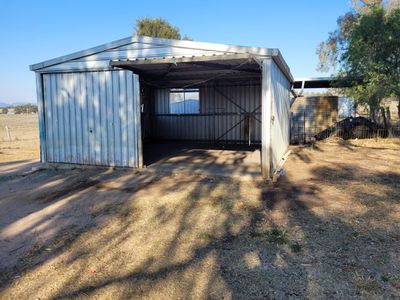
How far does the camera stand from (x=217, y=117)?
15.8 meters

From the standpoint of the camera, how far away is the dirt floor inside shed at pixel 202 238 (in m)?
3.17

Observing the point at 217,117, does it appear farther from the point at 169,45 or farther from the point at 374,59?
the point at 169,45

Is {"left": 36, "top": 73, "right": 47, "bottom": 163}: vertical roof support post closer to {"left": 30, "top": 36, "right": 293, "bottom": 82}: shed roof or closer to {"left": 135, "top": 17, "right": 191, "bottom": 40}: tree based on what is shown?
{"left": 30, "top": 36, "right": 293, "bottom": 82}: shed roof

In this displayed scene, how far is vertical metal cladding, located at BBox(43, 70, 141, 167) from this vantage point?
28.2ft

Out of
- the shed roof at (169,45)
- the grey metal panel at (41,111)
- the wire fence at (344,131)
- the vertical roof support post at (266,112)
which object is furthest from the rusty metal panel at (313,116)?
the grey metal panel at (41,111)

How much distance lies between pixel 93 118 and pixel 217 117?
7.81 metres

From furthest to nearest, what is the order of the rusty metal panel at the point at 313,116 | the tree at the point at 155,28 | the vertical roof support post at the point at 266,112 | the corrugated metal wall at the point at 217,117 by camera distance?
the tree at the point at 155,28 → the rusty metal panel at the point at 313,116 → the corrugated metal wall at the point at 217,117 → the vertical roof support post at the point at 266,112

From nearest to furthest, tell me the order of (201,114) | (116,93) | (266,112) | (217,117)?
(266,112)
(116,93)
(217,117)
(201,114)

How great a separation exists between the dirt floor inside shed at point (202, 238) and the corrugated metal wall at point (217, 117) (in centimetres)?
781

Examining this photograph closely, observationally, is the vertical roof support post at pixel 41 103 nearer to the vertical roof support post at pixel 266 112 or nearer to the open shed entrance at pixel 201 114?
the open shed entrance at pixel 201 114

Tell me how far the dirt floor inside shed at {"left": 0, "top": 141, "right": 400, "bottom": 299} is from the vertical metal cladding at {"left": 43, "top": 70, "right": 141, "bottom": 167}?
4.83 feet

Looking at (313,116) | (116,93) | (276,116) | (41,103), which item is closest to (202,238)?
(276,116)

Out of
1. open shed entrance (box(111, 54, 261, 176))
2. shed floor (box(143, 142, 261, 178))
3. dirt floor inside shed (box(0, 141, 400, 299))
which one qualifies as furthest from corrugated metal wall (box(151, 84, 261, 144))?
dirt floor inside shed (box(0, 141, 400, 299))

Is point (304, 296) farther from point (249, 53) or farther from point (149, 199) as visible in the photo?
point (249, 53)
